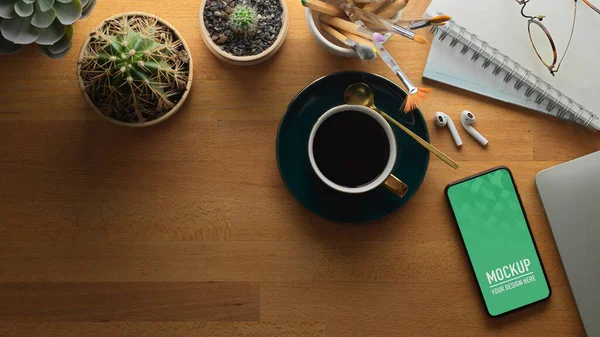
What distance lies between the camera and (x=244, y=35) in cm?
75

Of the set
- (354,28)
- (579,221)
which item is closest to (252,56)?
(354,28)

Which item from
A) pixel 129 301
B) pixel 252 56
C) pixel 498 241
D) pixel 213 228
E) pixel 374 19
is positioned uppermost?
pixel 374 19

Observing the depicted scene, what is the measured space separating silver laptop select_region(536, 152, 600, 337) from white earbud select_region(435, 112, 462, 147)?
13 centimetres

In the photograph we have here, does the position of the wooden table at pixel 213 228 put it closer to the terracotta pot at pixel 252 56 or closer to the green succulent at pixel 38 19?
the terracotta pot at pixel 252 56

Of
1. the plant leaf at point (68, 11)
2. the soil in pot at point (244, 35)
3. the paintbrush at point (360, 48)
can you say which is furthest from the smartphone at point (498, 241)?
the plant leaf at point (68, 11)

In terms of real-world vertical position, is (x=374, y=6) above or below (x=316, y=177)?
above

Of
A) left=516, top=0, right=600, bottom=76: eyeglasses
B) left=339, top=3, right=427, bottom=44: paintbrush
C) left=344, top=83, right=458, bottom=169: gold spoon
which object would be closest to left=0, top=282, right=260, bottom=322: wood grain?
left=344, top=83, right=458, bottom=169: gold spoon

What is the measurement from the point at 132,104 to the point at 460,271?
534mm

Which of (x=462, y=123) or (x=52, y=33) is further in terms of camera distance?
(x=462, y=123)

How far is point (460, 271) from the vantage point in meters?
0.79

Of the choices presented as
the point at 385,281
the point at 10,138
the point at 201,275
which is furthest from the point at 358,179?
the point at 10,138

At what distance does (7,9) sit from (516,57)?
696mm

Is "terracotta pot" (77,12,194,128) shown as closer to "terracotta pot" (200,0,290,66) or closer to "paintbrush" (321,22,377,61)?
"terracotta pot" (200,0,290,66)

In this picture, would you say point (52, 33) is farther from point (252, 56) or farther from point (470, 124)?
point (470, 124)
